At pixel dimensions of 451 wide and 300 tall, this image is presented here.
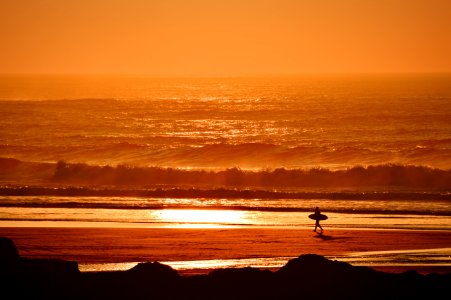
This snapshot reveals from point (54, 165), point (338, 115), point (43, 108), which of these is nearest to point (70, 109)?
point (43, 108)

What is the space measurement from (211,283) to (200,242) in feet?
32.7

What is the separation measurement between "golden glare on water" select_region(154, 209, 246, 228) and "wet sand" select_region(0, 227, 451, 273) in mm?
1439

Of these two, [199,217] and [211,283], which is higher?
[211,283]

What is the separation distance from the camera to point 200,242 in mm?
20781

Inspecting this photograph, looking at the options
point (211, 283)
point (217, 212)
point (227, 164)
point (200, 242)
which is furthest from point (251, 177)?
point (211, 283)

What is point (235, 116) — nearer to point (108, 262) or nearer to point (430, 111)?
point (430, 111)

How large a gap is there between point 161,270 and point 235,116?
7438 cm

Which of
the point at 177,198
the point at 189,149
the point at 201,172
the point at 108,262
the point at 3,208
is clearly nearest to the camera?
the point at 108,262

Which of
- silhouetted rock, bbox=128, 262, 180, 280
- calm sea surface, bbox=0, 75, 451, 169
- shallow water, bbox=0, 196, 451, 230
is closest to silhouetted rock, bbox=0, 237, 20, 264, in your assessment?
silhouetted rock, bbox=128, 262, 180, 280

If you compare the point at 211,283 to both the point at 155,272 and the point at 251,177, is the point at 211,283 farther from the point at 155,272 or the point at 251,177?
the point at 251,177

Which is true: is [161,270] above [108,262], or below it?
above

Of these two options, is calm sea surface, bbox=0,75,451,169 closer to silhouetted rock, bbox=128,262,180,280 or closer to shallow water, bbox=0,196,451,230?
shallow water, bbox=0,196,451,230

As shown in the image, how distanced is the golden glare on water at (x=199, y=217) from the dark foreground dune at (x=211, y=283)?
13195 mm

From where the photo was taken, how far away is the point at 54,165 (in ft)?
152
